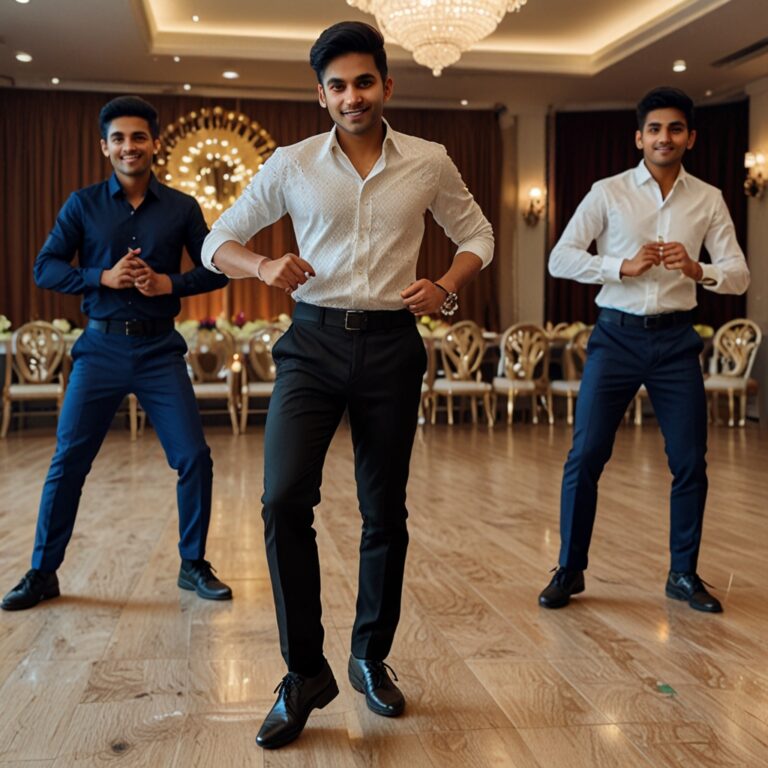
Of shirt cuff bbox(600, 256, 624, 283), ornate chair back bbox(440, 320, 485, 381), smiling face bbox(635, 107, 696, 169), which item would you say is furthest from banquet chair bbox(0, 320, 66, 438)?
smiling face bbox(635, 107, 696, 169)

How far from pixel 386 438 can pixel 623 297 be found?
1304 millimetres

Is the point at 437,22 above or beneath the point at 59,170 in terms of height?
above

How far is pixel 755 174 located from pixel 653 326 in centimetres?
845

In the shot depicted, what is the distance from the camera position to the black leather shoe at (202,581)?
323 cm

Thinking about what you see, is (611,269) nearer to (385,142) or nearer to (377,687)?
(385,142)

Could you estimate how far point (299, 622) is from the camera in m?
2.11

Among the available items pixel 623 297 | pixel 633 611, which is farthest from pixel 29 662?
pixel 623 297

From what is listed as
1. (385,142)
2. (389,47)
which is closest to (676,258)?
(385,142)

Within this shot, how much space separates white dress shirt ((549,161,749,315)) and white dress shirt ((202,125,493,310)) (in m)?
1.14

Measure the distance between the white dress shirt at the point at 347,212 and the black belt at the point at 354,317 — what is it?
2 centimetres

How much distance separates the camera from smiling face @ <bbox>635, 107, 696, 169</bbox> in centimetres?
310

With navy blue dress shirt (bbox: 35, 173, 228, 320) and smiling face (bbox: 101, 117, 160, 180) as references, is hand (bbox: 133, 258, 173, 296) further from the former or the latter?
smiling face (bbox: 101, 117, 160, 180)

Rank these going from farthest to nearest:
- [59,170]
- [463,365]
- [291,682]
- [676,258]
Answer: [59,170], [463,365], [676,258], [291,682]

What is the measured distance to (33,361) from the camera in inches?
350
